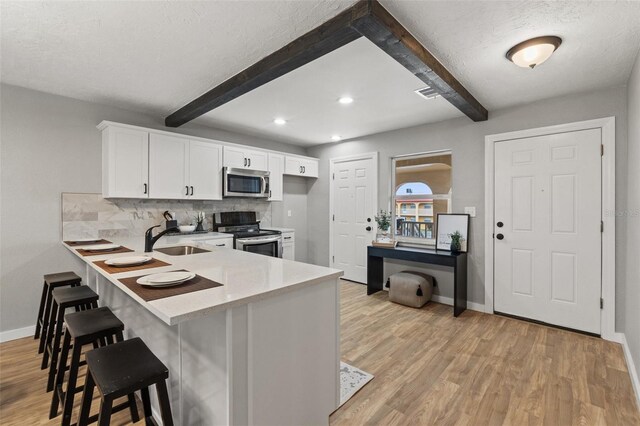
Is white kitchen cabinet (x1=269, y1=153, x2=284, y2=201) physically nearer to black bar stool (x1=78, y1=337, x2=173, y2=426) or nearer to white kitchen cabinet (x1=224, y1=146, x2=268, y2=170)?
white kitchen cabinet (x1=224, y1=146, x2=268, y2=170)

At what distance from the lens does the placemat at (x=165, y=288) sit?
4.16 feet

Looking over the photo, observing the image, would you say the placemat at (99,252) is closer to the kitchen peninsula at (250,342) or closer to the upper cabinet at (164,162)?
the kitchen peninsula at (250,342)

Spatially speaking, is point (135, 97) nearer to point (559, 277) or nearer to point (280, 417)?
point (280, 417)

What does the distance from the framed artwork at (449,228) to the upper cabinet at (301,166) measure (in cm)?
240

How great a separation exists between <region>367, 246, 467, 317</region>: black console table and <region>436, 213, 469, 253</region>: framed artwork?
0.46 ft

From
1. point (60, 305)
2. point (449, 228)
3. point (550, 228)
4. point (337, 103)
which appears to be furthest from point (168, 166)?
point (550, 228)

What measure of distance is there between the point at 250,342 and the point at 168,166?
301 cm

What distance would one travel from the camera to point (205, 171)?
392 cm

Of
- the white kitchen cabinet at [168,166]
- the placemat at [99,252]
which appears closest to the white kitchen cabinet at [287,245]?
the white kitchen cabinet at [168,166]

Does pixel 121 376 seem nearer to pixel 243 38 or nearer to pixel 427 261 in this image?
pixel 243 38

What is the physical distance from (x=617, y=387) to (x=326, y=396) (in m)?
2.12

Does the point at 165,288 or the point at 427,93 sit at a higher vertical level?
the point at 427,93

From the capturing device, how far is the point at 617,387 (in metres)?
2.06

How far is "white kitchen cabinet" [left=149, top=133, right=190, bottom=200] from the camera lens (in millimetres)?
3443
